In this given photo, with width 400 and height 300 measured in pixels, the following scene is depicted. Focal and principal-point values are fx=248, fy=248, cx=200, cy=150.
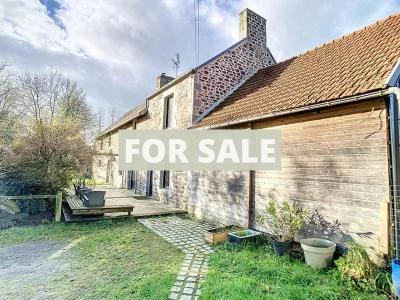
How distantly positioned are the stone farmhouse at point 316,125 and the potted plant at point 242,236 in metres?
0.67

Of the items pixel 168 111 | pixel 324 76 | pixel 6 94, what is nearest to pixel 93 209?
pixel 168 111

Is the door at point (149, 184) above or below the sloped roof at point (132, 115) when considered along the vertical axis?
below

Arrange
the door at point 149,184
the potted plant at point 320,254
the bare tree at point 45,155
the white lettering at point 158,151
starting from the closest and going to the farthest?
the potted plant at point 320,254 → the bare tree at point 45,155 → the white lettering at point 158,151 → the door at point 149,184

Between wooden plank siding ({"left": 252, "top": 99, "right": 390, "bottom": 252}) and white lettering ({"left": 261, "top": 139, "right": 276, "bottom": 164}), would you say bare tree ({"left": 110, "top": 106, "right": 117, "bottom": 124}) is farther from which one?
wooden plank siding ({"left": 252, "top": 99, "right": 390, "bottom": 252})

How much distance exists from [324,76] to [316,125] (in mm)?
1963

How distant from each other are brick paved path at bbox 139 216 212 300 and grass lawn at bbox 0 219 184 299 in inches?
6.7

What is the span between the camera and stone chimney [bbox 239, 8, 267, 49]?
11.2 metres

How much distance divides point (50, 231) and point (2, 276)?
266cm

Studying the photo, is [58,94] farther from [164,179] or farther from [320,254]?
[320,254]

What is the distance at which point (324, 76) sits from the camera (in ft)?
21.3

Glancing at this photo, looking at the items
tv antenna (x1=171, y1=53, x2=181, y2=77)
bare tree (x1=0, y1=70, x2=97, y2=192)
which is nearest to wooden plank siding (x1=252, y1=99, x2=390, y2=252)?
bare tree (x1=0, y1=70, x2=97, y2=192)

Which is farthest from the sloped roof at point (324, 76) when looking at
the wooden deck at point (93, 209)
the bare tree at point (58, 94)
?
the bare tree at point (58, 94)

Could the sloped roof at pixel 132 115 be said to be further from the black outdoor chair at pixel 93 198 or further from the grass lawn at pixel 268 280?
the grass lawn at pixel 268 280

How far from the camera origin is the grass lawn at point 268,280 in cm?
351
